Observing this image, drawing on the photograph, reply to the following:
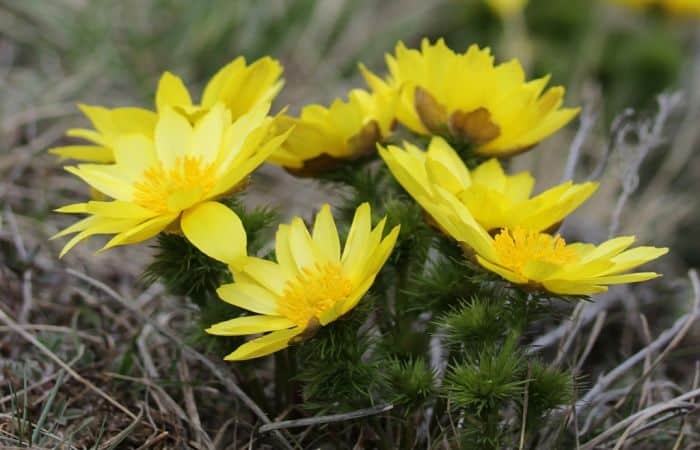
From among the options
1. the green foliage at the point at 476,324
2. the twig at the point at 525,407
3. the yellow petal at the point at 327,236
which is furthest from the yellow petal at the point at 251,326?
the twig at the point at 525,407

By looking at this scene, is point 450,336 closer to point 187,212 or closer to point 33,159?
point 187,212

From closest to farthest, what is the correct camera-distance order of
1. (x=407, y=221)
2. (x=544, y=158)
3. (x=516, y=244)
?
(x=516, y=244) < (x=407, y=221) < (x=544, y=158)

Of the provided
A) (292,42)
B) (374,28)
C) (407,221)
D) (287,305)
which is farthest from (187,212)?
(374,28)

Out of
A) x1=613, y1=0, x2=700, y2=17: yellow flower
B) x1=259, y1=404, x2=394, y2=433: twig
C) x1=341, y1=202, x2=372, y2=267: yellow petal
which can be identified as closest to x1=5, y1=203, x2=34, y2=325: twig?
x1=259, y1=404, x2=394, y2=433: twig

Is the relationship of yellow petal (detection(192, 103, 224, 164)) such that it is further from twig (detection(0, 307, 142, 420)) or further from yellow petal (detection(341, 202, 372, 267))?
twig (detection(0, 307, 142, 420))

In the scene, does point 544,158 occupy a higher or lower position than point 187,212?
lower

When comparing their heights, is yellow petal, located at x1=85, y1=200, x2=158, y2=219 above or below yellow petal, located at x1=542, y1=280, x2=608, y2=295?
above

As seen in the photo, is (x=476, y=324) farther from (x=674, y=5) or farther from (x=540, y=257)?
(x=674, y=5)

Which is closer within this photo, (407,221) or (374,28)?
(407,221)
